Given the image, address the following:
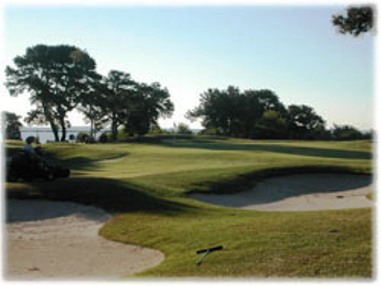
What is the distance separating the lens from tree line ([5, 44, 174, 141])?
208 ft

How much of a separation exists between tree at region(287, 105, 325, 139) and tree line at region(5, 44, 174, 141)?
19.4 m

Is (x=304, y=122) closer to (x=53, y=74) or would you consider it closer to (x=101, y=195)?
(x=53, y=74)

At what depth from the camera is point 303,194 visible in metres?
20.4

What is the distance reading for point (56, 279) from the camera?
8.59 m

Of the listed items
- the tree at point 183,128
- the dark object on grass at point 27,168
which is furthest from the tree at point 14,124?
the dark object on grass at point 27,168

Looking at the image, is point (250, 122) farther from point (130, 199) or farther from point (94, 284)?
point (94, 284)

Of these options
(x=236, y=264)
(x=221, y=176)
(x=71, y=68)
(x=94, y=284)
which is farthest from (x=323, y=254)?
(x=71, y=68)

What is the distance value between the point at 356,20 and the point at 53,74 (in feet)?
169

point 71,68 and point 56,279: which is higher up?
point 71,68

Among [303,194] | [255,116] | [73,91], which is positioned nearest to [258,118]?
[255,116]

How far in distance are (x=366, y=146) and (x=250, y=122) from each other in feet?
130

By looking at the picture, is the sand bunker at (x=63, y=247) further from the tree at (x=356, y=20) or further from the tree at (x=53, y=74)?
the tree at (x=53, y=74)

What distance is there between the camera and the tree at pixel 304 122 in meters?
74.3

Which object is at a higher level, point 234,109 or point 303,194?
point 234,109
